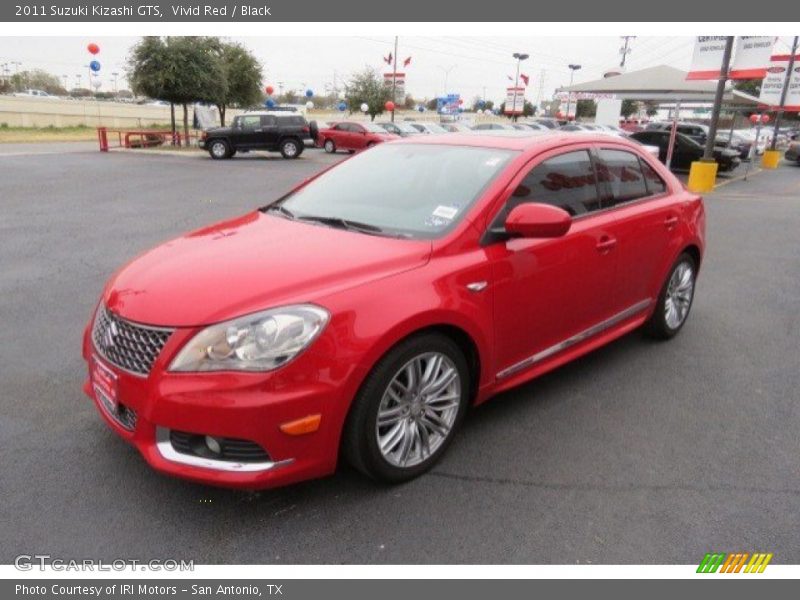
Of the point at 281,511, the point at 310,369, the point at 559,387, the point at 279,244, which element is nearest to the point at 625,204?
the point at 559,387

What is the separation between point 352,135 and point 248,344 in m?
26.4

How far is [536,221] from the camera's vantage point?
3115 mm

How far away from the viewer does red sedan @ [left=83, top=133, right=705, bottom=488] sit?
2504mm

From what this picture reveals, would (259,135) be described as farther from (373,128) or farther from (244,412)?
(244,412)

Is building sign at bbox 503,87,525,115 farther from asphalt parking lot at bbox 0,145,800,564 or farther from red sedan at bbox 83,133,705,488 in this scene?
red sedan at bbox 83,133,705,488

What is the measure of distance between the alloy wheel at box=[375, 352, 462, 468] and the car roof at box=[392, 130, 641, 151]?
142cm

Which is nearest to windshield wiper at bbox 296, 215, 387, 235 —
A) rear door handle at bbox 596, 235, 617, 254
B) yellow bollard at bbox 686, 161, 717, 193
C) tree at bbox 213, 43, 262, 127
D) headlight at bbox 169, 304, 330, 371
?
headlight at bbox 169, 304, 330, 371

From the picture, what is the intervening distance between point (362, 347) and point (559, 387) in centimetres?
193

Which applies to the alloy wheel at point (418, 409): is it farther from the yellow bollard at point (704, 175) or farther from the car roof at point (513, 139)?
the yellow bollard at point (704, 175)

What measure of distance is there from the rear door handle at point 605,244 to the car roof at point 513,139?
2.03 feet

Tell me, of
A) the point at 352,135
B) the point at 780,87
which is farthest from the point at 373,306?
the point at 780,87

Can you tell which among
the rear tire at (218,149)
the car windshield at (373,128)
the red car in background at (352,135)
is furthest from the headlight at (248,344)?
the car windshield at (373,128)

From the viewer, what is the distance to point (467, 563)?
2.52m

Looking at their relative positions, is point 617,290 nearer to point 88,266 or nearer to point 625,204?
point 625,204
